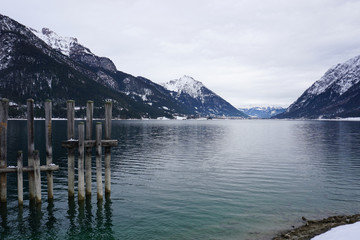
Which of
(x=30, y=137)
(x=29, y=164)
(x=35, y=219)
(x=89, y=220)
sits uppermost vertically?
(x=30, y=137)

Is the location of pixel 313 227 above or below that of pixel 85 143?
below

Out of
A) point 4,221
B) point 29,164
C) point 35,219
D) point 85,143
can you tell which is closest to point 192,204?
point 85,143

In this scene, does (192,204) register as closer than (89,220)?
No

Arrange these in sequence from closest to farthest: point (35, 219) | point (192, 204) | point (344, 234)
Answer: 1. point (344, 234)
2. point (35, 219)
3. point (192, 204)

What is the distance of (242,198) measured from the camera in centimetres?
2334

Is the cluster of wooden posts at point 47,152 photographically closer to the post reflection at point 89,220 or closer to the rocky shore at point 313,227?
the post reflection at point 89,220

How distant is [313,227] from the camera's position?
54.0 feet

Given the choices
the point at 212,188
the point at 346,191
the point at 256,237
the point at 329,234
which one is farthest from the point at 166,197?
the point at 346,191

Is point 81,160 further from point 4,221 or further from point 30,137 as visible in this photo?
point 4,221

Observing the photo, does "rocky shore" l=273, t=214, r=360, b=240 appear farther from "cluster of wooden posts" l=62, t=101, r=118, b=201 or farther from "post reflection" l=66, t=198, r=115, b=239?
"cluster of wooden posts" l=62, t=101, r=118, b=201

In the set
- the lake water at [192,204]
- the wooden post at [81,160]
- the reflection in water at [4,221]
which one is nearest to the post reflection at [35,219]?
the lake water at [192,204]

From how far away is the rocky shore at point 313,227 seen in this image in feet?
49.2

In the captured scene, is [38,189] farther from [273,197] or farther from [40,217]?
[273,197]

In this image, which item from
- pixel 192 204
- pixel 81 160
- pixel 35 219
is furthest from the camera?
pixel 192 204
